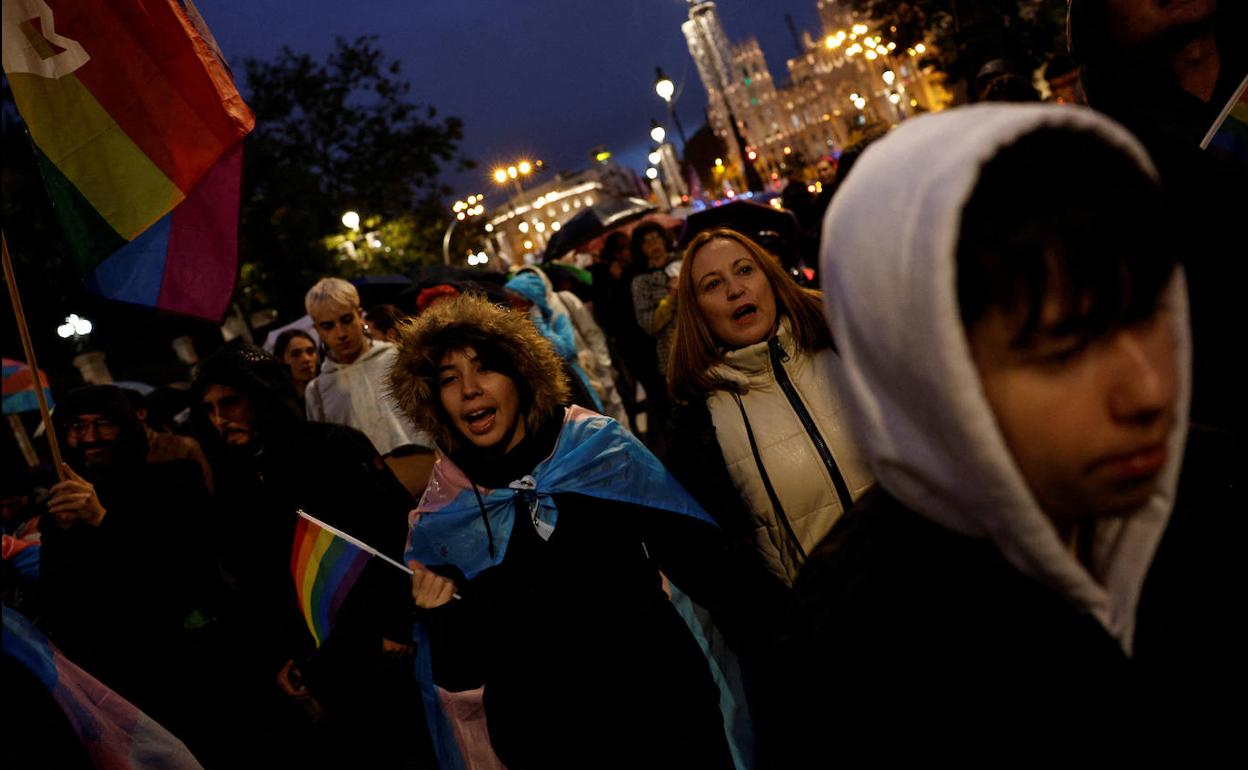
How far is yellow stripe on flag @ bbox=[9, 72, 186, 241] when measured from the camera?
2.53 metres

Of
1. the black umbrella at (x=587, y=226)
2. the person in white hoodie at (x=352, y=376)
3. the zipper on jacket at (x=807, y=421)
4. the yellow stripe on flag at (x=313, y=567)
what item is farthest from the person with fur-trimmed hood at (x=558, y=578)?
the black umbrella at (x=587, y=226)

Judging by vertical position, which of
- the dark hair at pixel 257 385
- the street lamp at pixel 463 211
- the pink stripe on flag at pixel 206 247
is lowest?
the dark hair at pixel 257 385

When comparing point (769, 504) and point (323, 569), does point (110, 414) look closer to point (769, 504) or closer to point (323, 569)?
point (323, 569)

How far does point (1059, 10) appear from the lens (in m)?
25.6

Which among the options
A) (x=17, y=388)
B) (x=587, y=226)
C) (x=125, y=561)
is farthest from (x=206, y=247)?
(x=587, y=226)

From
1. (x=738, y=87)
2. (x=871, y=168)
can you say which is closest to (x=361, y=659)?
(x=871, y=168)

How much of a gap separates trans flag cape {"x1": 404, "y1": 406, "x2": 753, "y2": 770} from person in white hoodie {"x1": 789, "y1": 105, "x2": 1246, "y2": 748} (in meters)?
1.66

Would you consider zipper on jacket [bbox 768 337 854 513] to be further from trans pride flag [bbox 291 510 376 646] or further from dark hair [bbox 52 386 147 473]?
dark hair [bbox 52 386 147 473]

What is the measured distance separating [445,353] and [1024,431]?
2.36 m

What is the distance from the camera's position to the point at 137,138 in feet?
8.78

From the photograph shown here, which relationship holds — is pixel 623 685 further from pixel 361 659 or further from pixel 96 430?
pixel 96 430

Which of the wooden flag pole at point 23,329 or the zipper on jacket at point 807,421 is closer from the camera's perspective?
the wooden flag pole at point 23,329

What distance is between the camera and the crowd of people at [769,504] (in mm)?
950

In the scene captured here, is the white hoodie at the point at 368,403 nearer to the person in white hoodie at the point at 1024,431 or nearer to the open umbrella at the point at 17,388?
the person in white hoodie at the point at 1024,431
